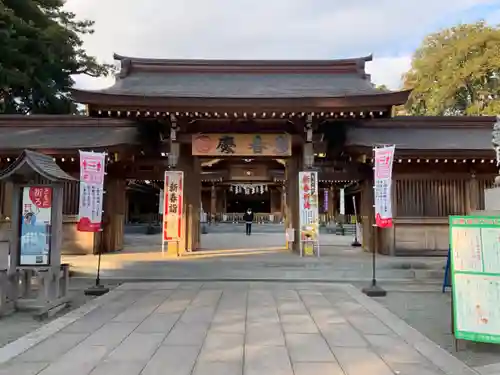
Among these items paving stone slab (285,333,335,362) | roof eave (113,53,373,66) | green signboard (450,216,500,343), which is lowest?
paving stone slab (285,333,335,362)

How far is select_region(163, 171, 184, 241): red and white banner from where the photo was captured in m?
10.8

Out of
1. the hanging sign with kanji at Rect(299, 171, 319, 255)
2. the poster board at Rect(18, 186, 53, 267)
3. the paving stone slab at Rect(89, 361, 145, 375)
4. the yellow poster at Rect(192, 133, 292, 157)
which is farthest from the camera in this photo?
the yellow poster at Rect(192, 133, 292, 157)

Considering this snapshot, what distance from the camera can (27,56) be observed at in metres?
20.1

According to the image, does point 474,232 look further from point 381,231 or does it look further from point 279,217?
point 279,217

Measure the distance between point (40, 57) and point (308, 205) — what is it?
707 inches

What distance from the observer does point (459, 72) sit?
87.7 feet

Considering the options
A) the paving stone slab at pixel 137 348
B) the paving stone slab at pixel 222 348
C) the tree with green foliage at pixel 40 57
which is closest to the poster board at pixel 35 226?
the paving stone slab at pixel 137 348

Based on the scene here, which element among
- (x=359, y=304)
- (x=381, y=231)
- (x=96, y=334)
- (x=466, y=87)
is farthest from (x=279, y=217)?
(x=96, y=334)

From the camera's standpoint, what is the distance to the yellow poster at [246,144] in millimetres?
11375

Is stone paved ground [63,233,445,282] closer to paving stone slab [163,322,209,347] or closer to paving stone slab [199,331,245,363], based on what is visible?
paving stone slab [163,322,209,347]

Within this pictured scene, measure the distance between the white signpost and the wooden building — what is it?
0.50 metres

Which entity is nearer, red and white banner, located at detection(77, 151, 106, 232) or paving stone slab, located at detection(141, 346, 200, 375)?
paving stone slab, located at detection(141, 346, 200, 375)

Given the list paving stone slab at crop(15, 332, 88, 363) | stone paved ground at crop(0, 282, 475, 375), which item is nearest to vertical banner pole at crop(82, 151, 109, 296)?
stone paved ground at crop(0, 282, 475, 375)

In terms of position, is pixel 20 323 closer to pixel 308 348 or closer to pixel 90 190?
pixel 90 190
